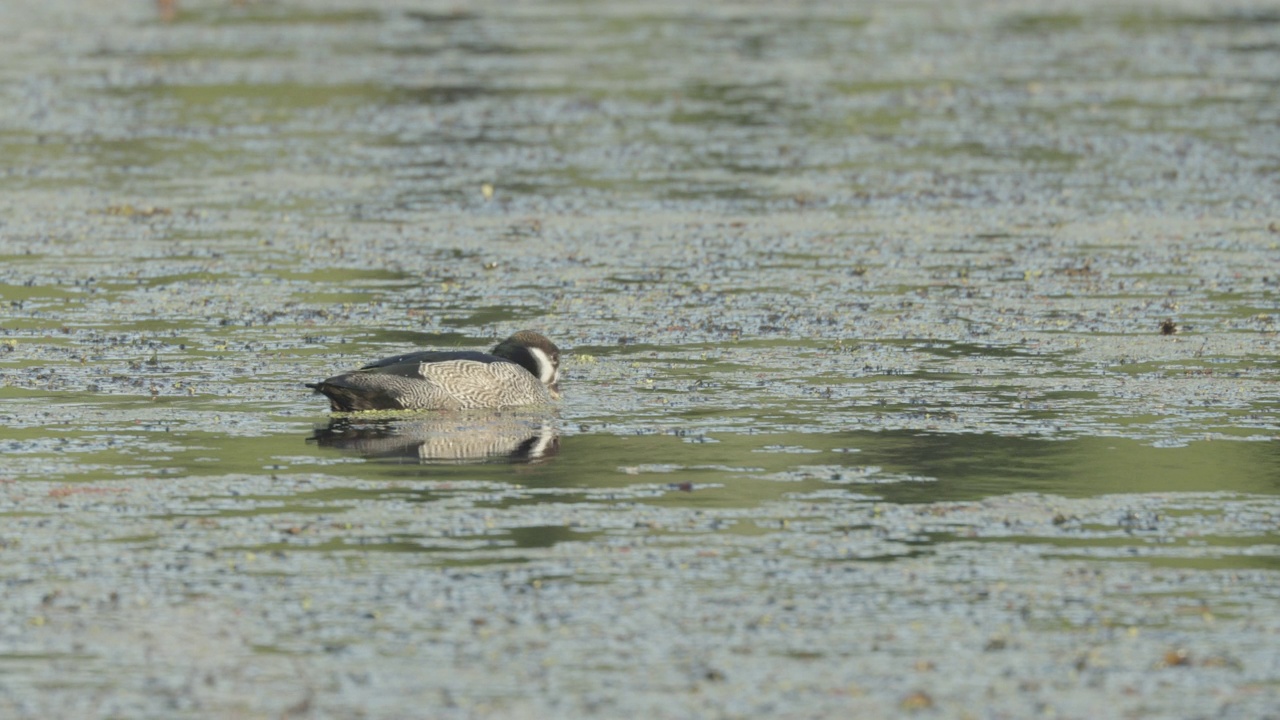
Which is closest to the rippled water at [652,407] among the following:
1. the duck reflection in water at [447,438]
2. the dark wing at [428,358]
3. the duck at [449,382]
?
the duck reflection in water at [447,438]

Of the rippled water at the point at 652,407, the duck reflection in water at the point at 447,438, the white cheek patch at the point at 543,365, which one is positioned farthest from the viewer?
the white cheek patch at the point at 543,365

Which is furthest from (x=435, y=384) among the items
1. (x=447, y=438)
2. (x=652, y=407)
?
(x=652, y=407)

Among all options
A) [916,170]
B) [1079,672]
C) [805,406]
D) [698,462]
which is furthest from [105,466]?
[916,170]

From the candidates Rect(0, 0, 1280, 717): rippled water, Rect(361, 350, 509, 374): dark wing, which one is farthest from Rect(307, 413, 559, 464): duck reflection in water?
Rect(361, 350, 509, 374): dark wing

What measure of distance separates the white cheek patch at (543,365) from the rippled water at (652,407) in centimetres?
22

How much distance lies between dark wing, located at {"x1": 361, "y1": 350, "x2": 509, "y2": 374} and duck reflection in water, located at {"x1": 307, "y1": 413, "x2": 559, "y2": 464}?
1.05ft

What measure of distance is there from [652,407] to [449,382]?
47.1 inches

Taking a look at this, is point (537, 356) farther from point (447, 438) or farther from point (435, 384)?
point (447, 438)

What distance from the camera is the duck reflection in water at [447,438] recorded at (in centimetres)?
1216

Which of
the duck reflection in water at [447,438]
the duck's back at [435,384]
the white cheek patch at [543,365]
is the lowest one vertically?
the duck reflection in water at [447,438]

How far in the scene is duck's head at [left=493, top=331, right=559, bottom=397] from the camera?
44.9 ft

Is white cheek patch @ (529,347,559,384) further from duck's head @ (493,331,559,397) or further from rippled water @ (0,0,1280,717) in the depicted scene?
rippled water @ (0,0,1280,717)

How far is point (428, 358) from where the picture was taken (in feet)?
43.7

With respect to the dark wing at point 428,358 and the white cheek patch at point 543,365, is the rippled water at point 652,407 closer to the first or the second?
the white cheek patch at point 543,365
